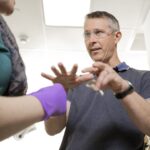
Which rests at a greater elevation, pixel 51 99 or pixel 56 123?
pixel 51 99

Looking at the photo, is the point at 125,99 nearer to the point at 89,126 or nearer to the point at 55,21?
the point at 89,126

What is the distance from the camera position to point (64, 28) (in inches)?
107

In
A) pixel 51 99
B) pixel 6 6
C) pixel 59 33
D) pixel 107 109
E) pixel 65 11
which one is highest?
pixel 6 6

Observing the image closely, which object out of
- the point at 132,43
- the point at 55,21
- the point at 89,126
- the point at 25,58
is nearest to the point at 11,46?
the point at 89,126

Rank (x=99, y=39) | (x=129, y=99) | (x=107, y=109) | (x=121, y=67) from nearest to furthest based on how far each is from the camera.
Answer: (x=129, y=99) < (x=107, y=109) < (x=121, y=67) < (x=99, y=39)

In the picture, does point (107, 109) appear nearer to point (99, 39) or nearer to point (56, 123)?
point (56, 123)

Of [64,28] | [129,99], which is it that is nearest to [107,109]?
[129,99]

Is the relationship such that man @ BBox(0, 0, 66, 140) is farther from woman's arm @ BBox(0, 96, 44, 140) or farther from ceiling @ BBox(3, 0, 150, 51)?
ceiling @ BBox(3, 0, 150, 51)

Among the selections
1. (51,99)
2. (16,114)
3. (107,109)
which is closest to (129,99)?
(107,109)

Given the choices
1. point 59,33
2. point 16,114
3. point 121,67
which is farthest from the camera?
point 59,33

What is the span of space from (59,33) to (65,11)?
50 cm

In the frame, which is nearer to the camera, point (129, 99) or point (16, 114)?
point (16, 114)

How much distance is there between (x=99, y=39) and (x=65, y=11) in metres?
1.07

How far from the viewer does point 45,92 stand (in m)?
0.56
